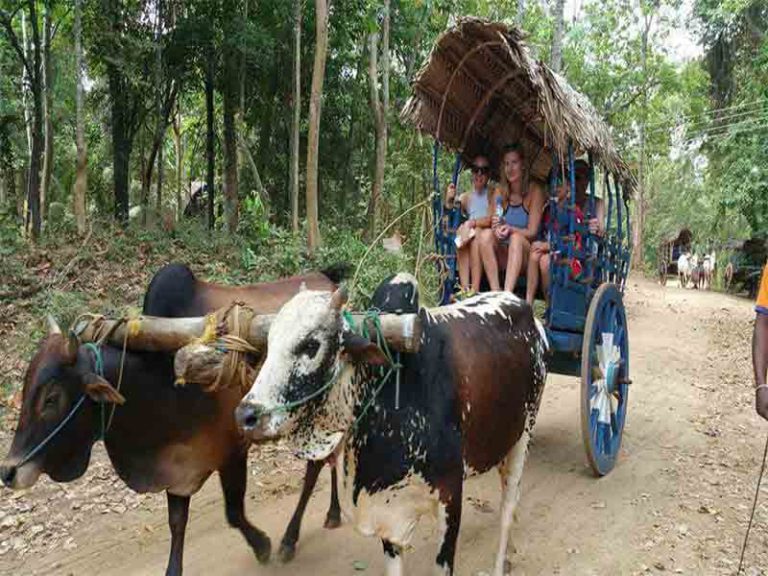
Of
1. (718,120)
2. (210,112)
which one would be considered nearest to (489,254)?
(210,112)

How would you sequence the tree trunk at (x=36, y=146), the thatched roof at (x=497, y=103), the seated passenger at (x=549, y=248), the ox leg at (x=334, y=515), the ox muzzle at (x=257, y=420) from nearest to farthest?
the ox muzzle at (x=257, y=420), the ox leg at (x=334, y=515), the thatched roof at (x=497, y=103), the seated passenger at (x=549, y=248), the tree trunk at (x=36, y=146)

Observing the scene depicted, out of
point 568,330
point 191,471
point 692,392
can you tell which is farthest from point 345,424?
point 692,392

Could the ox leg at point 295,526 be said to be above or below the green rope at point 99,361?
below

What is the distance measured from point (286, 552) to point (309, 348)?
1961 mm

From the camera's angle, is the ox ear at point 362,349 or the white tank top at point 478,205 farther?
the white tank top at point 478,205

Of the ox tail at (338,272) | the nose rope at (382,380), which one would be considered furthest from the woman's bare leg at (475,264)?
the nose rope at (382,380)

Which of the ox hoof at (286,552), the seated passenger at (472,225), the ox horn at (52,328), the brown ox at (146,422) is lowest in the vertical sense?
the ox hoof at (286,552)

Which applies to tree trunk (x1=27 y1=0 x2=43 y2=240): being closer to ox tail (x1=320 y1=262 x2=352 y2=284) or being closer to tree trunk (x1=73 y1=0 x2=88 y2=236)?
tree trunk (x1=73 y1=0 x2=88 y2=236)

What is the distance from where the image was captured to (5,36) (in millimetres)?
13352

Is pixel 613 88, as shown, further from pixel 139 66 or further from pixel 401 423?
pixel 401 423

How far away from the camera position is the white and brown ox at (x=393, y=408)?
A: 2527 millimetres

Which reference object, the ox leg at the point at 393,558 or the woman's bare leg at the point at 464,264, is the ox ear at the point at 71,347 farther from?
the woman's bare leg at the point at 464,264

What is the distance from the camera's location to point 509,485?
3.84 m

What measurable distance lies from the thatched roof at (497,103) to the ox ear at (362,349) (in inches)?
100
